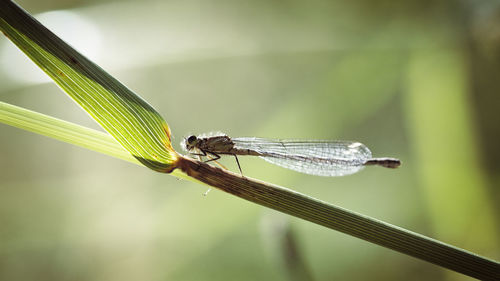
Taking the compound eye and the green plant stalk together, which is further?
the compound eye

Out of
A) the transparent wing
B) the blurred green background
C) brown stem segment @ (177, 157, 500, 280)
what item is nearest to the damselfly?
the transparent wing

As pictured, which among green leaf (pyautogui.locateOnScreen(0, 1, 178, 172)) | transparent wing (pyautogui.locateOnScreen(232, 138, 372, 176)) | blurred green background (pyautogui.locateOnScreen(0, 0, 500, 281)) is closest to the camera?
green leaf (pyautogui.locateOnScreen(0, 1, 178, 172))

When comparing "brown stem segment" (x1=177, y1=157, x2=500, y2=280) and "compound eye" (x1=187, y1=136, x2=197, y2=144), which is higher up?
"compound eye" (x1=187, y1=136, x2=197, y2=144)

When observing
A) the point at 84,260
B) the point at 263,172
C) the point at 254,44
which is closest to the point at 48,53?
the point at 263,172

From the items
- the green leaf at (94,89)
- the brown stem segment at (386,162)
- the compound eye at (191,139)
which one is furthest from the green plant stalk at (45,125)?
the brown stem segment at (386,162)

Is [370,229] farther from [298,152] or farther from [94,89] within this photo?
[298,152]

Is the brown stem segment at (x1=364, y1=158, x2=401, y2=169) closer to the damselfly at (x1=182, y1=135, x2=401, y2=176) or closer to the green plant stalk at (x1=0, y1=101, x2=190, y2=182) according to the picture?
the damselfly at (x1=182, y1=135, x2=401, y2=176)

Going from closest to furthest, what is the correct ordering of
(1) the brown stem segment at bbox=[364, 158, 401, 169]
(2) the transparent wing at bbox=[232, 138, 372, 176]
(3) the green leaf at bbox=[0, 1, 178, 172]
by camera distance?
(3) the green leaf at bbox=[0, 1, 178, 172] → (1) the brown stem segment at bbox=[364, 158, 401, 169] → (2) the transparent wing at bbox=[232, 138, 372, 176]
